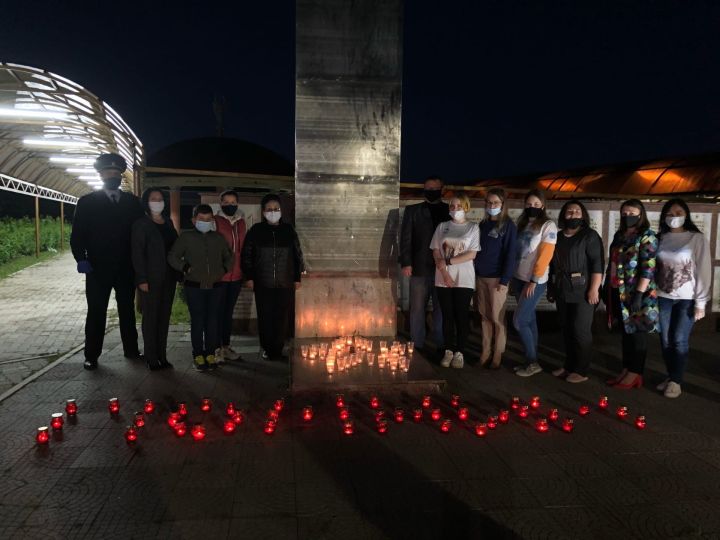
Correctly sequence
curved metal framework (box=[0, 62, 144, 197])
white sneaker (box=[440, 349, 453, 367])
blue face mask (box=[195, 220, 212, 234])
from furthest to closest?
curved metal framework (box=[0, 62, 144, 197]) < white sneaker (box=[440, 349, 453, 367]) < blue face mask (box=[195, 220, 212, 234])

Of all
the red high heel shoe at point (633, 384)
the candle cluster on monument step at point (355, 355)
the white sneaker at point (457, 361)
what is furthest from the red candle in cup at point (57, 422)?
the red high heel shoe at point (633, 384)

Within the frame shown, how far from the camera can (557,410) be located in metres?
4.62

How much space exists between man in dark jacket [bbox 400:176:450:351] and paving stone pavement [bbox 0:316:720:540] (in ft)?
5.20

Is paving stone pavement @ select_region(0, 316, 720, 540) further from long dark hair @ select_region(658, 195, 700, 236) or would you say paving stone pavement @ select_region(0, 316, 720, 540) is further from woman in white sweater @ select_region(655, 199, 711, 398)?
long dark hair @ select_region(658, 195, 700, 236)

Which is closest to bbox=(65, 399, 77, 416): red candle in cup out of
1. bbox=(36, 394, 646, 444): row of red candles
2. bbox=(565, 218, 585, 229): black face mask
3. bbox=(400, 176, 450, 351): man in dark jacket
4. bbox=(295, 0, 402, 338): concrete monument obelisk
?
bbox=(36, 394, 646, 444): row of red candles

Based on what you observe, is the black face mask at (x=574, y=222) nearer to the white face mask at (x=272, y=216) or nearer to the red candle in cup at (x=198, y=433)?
the white face mask at (x=272, y=216)

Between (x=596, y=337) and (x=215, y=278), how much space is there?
569 cm

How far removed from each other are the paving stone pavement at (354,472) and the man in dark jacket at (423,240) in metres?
1.59

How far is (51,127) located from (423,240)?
31.8 ft

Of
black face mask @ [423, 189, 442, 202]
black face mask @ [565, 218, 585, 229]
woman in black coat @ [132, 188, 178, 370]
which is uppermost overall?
black face mask @ [423, 189, 442, 202]

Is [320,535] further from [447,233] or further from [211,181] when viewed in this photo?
[211,181]

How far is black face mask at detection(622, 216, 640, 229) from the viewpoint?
16.8 feet

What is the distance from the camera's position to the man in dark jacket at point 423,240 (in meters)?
6.19

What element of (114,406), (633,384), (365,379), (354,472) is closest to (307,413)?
(365,379)
